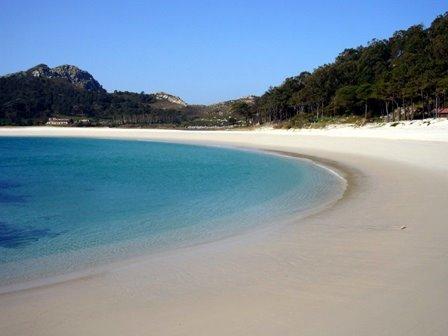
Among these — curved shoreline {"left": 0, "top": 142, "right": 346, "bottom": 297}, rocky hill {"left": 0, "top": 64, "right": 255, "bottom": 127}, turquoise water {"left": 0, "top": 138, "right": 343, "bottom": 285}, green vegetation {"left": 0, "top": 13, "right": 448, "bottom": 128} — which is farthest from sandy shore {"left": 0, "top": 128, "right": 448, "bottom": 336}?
rocky hill {"left": 0, "top": 64, "right": 255, "bottom": 127}

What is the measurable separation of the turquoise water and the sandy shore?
1091mm

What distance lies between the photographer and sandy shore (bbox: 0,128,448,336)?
4.43 m

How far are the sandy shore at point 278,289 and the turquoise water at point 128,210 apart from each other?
43.0 inches

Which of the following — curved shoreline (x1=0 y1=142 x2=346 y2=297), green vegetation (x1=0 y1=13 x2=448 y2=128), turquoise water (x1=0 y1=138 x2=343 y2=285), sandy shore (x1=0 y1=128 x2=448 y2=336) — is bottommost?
turquoise water (x1=0 y1=138 x2=343 y2=285)

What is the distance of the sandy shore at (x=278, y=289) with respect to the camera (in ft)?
14.5

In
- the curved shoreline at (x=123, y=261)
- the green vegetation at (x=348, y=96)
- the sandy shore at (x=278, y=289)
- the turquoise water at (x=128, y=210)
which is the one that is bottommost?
the turquoise water at (x=128, y=210)

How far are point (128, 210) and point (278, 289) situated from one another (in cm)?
750

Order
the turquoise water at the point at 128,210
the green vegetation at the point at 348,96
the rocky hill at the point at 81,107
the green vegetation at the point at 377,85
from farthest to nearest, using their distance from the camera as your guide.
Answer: the rocky hill at the point at 81,107
the green vegetation at the point at 348,96
the green vegetation at the point at 377,85
the turquoise water at the point at 128,210

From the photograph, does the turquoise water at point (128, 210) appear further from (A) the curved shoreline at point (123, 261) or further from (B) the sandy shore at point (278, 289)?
(B) the sandy shore at point (278, 289)

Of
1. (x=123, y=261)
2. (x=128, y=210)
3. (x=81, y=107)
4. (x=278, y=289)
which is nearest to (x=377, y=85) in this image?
(x=128, y=210)

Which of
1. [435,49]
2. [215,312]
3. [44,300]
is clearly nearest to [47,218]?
[44,300]

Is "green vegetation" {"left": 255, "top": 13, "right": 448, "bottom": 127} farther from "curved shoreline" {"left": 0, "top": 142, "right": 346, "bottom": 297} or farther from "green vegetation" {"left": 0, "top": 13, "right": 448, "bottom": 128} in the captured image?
"curved shoreline" {"left": 0, "top": 142, "right": 346, "bottom": 297}

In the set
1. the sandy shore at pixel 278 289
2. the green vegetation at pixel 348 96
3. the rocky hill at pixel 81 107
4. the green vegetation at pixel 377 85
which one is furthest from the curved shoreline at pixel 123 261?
the rocky hill at pixel 81 107

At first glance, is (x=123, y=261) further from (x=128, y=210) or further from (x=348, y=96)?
(x=348, y=96)
